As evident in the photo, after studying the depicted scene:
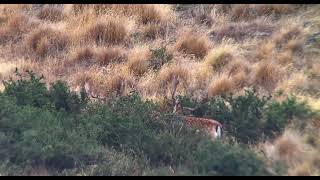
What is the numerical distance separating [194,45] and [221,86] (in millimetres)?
1810

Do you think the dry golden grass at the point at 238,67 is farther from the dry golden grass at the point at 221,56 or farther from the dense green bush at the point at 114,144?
the dense green bush at the point at 114,144

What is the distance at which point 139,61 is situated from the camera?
9.51 m

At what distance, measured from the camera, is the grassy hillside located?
234 inches

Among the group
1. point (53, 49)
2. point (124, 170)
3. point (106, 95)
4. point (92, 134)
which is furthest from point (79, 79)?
point (124, 170)

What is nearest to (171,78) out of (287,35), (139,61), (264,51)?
(139,61)

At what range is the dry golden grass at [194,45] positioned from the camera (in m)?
9.91

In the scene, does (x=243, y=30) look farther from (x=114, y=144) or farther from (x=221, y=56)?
(x=114, y=144)

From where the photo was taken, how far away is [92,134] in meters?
6.52

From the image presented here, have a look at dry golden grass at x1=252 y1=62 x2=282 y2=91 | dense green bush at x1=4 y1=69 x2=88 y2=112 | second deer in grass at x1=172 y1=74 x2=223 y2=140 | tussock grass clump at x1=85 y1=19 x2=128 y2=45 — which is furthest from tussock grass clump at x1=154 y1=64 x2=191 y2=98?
tussock grass clump at x1=85 y1=19 x2=128 y2=45

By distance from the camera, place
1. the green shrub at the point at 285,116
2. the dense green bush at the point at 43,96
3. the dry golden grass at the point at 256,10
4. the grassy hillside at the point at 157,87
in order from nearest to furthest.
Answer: the grassy hillside at the point at 157,87 < the green shrub at the point at 285,116 < the dense green bush at the point at 43,96 < the dry golden grass at the point at 256,10

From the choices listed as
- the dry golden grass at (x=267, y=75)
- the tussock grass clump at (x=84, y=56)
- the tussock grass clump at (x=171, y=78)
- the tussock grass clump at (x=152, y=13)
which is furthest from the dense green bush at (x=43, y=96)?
the tussock grass clump at (x=152, y=13)

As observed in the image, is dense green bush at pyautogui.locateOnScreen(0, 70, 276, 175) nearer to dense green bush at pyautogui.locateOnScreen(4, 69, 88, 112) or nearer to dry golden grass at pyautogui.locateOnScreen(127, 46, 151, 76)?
dense green bush at pyautogui.locateOnScreen(4, 69, 88, 112)

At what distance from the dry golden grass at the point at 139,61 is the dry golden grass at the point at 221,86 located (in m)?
1.41

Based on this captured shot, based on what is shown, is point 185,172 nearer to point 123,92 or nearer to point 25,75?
point 123,92
